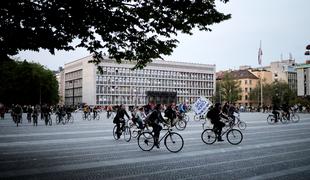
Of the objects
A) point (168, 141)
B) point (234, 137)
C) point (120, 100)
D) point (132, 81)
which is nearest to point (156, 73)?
point (132, 81)

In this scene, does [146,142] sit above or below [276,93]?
below

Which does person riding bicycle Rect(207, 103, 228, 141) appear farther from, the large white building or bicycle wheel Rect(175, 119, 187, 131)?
the large white building

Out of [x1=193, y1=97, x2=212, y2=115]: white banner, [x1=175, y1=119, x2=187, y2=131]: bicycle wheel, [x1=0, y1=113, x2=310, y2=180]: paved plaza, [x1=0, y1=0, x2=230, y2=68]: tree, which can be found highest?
[x1=0, y1=0, x2=230, y2=68]: tree

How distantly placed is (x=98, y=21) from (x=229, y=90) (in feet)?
404

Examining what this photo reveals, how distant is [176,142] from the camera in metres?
13.0

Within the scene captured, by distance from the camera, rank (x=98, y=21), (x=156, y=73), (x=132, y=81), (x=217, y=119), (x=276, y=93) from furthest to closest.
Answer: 1. (x=156, y=73)
2. (x=132, y=81)
3. (x=276, y=93)
4. (x=217, y=119)
5. (x=98, y=21)

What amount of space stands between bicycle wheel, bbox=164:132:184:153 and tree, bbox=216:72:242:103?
113994 mm

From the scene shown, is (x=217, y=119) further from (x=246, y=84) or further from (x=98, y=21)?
(x=246, y=84)

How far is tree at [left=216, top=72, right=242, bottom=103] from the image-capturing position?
414 ft

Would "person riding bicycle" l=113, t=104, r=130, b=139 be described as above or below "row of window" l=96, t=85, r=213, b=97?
below

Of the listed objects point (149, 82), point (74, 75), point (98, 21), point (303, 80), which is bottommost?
point (98, 21)

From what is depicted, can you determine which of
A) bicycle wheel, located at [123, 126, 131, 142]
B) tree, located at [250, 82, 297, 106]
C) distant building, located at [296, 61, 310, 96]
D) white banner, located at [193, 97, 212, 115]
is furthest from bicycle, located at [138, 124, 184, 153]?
tree, located at [250, 82, 297, 106]

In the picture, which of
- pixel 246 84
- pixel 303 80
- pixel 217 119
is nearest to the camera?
pixel 217 119

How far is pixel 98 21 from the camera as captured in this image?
9.32 meters
